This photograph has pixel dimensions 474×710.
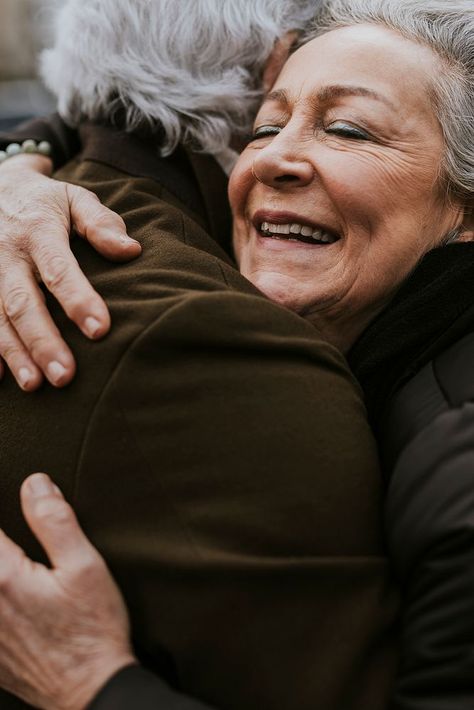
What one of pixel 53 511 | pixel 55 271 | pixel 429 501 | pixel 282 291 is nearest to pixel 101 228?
pixel 55 271

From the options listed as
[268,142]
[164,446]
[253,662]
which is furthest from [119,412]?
[268,142]

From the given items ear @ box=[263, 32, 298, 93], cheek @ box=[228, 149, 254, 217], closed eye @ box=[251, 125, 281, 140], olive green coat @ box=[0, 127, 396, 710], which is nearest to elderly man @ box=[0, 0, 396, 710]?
olive green coat @ box=[0, 127, 396, 710]

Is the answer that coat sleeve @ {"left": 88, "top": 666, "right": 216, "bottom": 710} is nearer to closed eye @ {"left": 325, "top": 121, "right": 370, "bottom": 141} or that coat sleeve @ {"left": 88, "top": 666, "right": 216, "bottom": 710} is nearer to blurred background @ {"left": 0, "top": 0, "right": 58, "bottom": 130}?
closed eye @ {"left": 325, "top": 121, "right": 370, "bottom": 141}

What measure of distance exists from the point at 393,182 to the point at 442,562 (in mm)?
865

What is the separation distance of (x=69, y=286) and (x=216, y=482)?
0.45 m

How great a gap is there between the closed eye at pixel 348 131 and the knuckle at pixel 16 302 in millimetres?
772

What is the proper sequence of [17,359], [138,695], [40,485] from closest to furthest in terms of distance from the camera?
[138,695], [40,485], [17,359]

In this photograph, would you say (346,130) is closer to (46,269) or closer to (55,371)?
(46,269)

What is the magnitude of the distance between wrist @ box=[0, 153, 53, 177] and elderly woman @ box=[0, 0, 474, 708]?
1.77 ft

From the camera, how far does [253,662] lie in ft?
3.88

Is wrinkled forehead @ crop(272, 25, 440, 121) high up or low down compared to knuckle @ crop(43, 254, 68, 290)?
up

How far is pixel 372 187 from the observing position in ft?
5.66

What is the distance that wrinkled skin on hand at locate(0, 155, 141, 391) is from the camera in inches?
53.0

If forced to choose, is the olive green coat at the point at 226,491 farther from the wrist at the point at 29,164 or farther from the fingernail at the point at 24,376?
the wrist at the point at 29,164
